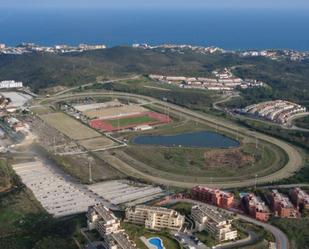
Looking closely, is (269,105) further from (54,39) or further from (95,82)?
(54,39)

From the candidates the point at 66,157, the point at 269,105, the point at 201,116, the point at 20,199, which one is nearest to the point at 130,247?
the point at 20,199

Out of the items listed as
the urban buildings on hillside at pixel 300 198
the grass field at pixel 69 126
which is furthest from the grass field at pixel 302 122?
the grass field at pixel 69 126

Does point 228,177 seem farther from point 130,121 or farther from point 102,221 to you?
point 130,121

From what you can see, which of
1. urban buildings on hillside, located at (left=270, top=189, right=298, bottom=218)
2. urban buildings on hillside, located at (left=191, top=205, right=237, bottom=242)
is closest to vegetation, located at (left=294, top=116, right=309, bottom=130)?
urban buildings on hillside, located at (left=270, top=189, right=298, bottom=218)

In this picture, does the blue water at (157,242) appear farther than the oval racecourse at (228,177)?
No

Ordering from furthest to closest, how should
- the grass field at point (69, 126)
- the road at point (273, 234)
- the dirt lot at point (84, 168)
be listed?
the grass field at point (69, 126)
the dirt lot at point (84, 168)
the road at point (273, 234)

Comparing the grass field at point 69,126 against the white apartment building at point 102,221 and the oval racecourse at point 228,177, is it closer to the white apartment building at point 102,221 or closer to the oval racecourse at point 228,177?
the oval racecourse at point 228,177
